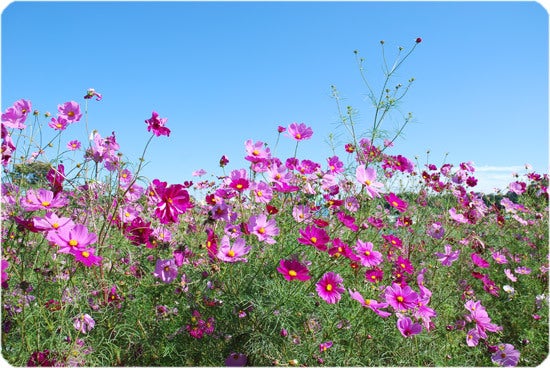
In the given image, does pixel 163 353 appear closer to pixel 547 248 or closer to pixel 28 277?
pixel 28 277

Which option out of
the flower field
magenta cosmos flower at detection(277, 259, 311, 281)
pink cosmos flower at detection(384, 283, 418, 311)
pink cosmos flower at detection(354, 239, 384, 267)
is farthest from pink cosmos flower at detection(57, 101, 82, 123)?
pink cosmos flower at detection(384, 283, 418, 311)

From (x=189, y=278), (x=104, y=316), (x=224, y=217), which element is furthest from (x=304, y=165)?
(x=104, y=316)

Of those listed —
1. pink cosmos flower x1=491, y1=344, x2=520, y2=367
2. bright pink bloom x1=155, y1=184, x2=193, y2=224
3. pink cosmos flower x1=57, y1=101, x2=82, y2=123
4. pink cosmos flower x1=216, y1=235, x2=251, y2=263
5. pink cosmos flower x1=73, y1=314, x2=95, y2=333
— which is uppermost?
pink cosmos flower x1=57, y1=101, x2=82, y2=123

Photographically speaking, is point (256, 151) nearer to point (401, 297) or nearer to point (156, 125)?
point (156, 125)

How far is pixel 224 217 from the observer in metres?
2.03

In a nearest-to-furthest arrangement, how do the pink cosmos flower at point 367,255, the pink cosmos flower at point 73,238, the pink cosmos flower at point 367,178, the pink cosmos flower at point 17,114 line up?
the pink cosmos flower at point 73,238 → the pink cosmos flower at point 17,114 → the pink cosmos flower at point 367,255 → the pink cosmos flower at point 367,178

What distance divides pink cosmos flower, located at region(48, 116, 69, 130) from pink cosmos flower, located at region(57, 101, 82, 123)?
0.01 m

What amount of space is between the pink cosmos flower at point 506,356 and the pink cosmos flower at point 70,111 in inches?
91.2

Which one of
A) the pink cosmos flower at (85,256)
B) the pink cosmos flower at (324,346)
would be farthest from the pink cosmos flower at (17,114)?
the pink cosmos flower at (324,346)

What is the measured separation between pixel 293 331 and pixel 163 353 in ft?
1.81

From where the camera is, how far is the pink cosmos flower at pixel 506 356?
2469 mm

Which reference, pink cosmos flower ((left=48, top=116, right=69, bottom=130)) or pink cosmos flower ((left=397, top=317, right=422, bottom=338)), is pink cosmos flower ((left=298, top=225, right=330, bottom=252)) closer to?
pink cosmos flower ((left=397, top=317, right=422, bottom=338))

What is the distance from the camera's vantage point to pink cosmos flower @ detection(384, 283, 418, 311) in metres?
1.93

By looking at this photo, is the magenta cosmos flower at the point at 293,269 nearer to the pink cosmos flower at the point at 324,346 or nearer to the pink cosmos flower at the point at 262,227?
the pink cosmos flower at the point at 262,227
